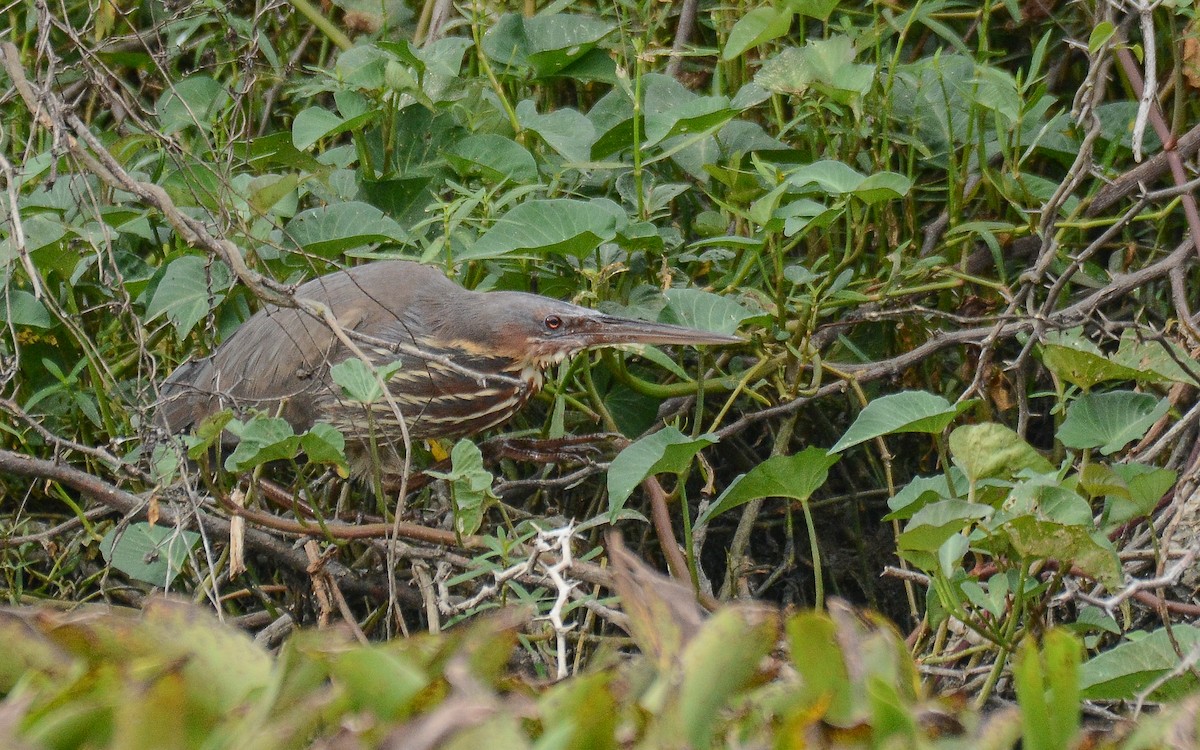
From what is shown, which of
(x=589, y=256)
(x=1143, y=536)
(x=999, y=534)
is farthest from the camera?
(x=589, y=256)

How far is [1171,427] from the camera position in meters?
2.71

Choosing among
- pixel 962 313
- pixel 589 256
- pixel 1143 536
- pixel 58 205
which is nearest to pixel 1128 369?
pixel 1143 536

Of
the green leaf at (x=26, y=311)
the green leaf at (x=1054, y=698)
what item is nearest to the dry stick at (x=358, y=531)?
the green leaf at (x=26, y=311)

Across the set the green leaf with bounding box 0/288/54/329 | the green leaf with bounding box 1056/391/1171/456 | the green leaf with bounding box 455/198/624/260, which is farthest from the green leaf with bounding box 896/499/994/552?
the green leaf with bounding box 0/288/54/329

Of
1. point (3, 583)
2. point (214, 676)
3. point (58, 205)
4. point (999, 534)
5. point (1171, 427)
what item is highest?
point (214, 676)

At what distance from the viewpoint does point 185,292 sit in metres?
3.11

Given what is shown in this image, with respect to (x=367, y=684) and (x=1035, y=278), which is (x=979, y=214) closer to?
(x=1035, y=278)

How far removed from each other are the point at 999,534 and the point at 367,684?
1.26 m

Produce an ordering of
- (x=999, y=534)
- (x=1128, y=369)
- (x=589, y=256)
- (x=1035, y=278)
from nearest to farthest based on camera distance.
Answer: (x=999, y=534) < (x=1128, y=369) < (x=1035, y=278) < (x=589, y=256)

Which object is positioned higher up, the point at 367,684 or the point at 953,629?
the point at 367,684

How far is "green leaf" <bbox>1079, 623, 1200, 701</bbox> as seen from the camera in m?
2.03

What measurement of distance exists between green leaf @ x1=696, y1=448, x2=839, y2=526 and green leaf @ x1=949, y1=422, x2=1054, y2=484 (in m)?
0.27

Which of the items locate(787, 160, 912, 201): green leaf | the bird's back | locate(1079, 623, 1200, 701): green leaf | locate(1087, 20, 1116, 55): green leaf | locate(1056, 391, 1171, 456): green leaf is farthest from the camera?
the bird's back

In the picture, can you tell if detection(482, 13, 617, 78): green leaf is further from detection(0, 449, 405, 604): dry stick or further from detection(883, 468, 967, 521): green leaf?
detection(883, 468, 967, 521): green leaf
